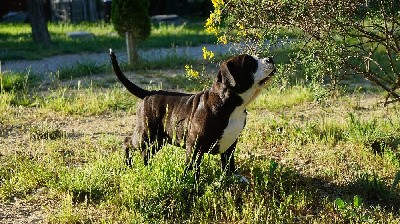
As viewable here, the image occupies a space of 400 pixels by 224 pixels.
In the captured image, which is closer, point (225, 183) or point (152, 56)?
point (225, 183)

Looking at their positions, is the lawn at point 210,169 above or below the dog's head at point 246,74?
below

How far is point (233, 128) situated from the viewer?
4.44m

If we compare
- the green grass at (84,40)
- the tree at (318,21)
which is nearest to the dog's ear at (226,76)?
the tree at (318,21)

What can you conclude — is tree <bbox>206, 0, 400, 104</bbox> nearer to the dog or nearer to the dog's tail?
the dog

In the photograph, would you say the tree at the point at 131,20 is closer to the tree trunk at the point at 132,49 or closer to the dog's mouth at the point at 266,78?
the tree trunk at the point at 132,49

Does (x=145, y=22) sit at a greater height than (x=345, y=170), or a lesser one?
greater

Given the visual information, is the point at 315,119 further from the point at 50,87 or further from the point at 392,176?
the point at 50,87

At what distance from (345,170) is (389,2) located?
150cm

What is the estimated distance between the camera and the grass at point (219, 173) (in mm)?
4355

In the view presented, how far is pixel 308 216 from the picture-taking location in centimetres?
438

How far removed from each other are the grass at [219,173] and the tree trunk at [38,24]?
8926 mm

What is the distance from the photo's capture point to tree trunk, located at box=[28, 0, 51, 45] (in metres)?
16.4

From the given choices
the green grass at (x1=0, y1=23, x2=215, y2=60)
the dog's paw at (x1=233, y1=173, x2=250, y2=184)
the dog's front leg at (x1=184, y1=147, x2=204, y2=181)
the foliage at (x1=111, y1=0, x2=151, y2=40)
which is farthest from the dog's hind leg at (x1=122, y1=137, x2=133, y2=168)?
the green grass at (x1=0, y1=23, x2=215, y2=60)

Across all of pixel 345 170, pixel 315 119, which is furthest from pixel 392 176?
pixel 315 119
